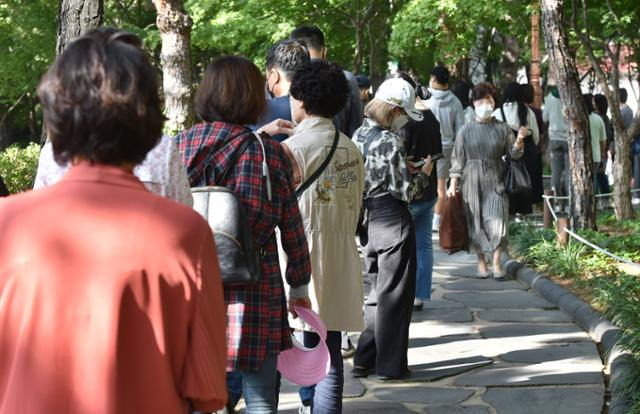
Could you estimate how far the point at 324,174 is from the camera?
213 inches

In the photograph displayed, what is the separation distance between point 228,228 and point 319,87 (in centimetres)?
139

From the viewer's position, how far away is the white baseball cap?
670 centimetres

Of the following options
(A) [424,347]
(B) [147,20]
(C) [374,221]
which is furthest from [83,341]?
(B) [147,20]

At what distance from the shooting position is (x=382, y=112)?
6656 mm

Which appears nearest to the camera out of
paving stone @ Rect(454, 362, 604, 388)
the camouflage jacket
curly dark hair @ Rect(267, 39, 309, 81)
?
curly dark hair @ Rect(267, 39, 309, 81)

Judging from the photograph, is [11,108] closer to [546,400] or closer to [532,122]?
[532,122]

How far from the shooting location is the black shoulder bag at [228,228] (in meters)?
4.00

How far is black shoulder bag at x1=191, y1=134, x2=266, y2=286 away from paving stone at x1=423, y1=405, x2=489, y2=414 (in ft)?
8.20


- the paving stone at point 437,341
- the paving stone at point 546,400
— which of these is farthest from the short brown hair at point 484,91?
the paving stone at point 546,400

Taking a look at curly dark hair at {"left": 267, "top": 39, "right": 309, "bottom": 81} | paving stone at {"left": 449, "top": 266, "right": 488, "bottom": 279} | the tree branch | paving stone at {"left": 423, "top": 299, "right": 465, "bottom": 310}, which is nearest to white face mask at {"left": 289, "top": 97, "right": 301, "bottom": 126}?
curly dark hair at {"left": 267, "top": 39, "right": 309, "bottom": 81}

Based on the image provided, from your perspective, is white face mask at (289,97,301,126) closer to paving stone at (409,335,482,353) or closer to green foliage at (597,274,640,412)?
green foliage at (597,274,640,412)

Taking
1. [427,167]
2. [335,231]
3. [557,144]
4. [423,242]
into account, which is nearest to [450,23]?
[557,144]

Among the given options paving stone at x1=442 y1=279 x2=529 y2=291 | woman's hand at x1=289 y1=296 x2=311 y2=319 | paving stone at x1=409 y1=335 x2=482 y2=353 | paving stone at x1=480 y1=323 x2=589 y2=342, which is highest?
woman's hand at x1=289 y1=296 x2=311 y2=319

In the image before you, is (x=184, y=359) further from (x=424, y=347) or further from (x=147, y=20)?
(x=147, y=20)
